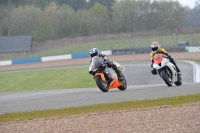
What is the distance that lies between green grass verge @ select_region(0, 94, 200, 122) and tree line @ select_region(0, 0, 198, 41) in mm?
63228

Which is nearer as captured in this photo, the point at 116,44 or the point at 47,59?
the point at 47,59

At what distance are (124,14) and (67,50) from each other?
21.3 m

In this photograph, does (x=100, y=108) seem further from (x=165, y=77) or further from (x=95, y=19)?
(x=95, y=19)

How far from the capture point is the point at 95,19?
290 ft

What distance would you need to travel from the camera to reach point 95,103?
14914 mm

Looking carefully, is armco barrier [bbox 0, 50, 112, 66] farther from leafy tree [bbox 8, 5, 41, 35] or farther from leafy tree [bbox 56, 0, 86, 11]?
leafy tree [bbox 56, 0, 86, 11]

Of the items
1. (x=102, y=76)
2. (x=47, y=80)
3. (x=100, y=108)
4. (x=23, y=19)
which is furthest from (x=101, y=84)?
(x=23, y=19)

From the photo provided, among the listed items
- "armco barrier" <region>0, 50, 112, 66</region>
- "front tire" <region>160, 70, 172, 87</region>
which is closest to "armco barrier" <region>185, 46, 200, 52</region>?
"armco barrier" <region>0, 50, 112, 66</region>

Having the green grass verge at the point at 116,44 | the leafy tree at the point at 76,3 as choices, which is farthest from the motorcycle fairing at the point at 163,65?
the leafy tree at the point at 76,3

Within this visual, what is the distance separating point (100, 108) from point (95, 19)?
75.4 meters

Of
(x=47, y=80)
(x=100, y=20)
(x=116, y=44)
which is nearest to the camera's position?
(x=47, y=80)

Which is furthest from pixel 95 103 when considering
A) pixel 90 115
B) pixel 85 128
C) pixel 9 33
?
pixel 9 33

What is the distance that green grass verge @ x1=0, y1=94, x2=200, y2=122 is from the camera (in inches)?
508

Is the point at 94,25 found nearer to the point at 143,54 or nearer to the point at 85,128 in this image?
the point at 143,54
